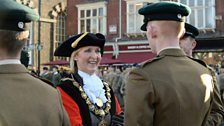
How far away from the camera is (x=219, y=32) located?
20.7 m

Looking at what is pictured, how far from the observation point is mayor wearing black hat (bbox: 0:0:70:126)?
2.14 m

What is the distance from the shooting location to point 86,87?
405 centimetres

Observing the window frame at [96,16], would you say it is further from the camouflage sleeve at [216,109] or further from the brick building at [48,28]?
the camouflage sleeve at [216,109]

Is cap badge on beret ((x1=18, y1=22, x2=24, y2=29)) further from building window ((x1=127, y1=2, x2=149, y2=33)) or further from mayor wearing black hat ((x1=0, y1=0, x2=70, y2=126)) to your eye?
building window ((x1=127, y1=2, x2=149, y2=33))

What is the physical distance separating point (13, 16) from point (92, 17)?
2371 cm

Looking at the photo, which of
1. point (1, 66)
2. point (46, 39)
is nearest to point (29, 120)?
point (1, 66)

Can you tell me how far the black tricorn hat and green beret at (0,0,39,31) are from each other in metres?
1.74

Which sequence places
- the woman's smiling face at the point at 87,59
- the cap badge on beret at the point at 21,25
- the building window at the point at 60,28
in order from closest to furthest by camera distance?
the cap badge on beret at the point at 21,25
the woman's smiling face at the point at 87,59
the building window at the point at 60,28

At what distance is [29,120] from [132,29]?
2207 cm

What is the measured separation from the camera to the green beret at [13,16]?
2.24 metres

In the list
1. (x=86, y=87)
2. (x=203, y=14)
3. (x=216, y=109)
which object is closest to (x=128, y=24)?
(x=203, y=14)

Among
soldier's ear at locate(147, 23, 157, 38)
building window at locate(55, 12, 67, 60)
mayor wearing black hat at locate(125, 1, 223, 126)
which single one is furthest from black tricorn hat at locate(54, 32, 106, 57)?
building window at locate(55, 12, 67, 60)

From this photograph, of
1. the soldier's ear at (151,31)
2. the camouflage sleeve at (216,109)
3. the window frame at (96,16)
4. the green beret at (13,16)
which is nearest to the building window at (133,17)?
the window frame at (96,16)

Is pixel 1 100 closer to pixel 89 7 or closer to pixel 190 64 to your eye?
pixel 190 64
